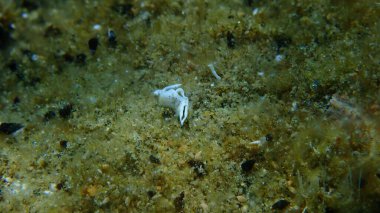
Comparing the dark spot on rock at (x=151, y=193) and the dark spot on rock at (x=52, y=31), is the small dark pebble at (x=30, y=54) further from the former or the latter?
the dark spot on rock at (x=151, y=193)

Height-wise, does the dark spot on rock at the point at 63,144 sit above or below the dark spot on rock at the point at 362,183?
below

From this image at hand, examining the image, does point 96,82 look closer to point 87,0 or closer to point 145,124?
point 145,124

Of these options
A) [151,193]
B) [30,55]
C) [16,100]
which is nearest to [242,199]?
[151,193]

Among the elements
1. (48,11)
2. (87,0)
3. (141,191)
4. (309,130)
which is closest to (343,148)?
(309,130)

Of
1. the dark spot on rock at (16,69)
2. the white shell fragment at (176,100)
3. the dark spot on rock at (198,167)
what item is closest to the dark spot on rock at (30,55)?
the dark spot on rock at (16,69)

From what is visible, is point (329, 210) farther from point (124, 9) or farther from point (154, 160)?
point (124, 9)

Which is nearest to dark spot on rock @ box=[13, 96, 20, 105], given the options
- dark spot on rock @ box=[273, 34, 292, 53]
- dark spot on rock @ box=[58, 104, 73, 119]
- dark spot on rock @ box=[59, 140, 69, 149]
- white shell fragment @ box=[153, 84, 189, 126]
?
dark spot on rock @ box=[58, 104, 73, 119]
